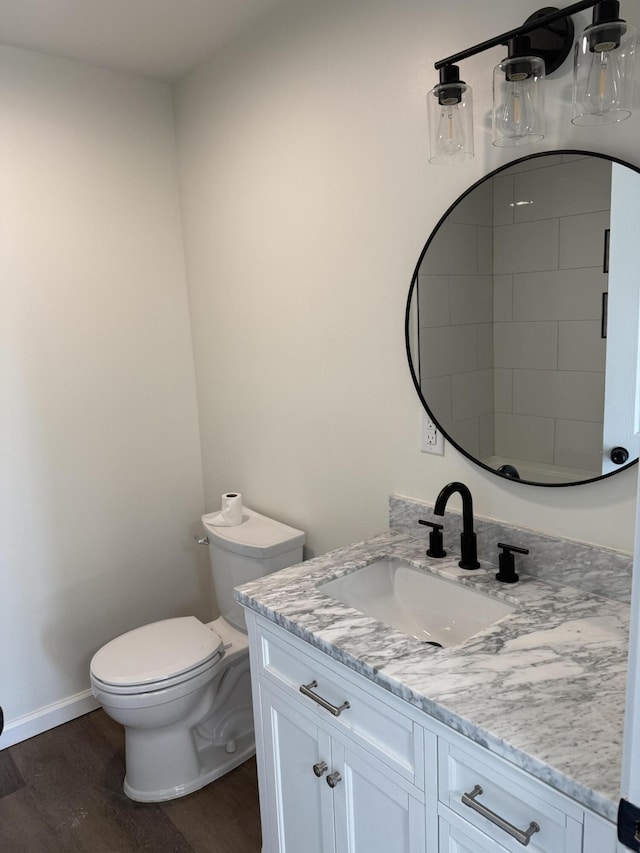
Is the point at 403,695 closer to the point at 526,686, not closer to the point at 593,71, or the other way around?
the point at 526,686

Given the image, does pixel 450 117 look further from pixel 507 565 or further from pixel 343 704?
pixel 343 704

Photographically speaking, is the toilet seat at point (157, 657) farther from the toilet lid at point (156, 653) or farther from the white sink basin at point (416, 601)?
the white sink basin at point (416, 601)

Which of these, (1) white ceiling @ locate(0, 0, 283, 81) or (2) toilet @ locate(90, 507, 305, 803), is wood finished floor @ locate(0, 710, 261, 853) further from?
(1) white ceiling @ locate(0, 0, 283, 81)

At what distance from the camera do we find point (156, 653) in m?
2.15

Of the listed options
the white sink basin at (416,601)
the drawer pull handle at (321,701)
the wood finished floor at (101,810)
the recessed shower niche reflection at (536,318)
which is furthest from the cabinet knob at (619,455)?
the wood finished floor at (101,810)

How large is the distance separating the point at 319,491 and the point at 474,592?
0.81 metres

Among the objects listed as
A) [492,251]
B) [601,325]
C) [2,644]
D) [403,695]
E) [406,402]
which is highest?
[492,251]

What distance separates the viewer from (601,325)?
1.41 m

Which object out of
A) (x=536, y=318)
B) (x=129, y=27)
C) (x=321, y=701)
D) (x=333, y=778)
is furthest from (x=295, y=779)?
(x=129, y=27)

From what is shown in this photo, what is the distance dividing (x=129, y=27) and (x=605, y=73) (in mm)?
1666

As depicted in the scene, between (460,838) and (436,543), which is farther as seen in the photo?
(436,543)

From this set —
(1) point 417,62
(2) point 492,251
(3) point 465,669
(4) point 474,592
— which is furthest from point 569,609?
(1) point 417,62

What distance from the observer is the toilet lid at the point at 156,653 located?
2.05 meters

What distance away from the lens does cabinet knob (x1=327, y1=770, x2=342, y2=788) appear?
1.40m
